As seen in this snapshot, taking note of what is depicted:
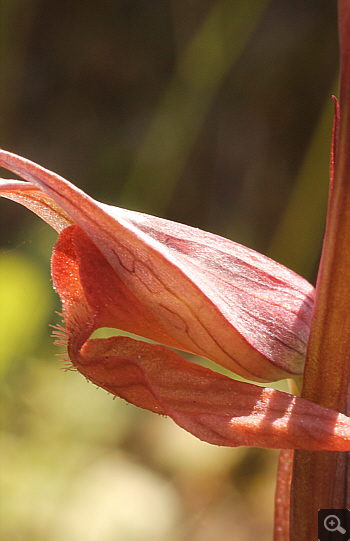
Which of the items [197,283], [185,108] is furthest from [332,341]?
[185,108]

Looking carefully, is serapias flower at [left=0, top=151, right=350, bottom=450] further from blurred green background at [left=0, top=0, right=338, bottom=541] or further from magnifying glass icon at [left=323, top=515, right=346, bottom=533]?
blurred green background at [left=0, top=0, right=338, bottom=541]

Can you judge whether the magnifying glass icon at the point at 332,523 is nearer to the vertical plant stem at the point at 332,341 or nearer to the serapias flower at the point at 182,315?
the vertical plant stem at the point at 332,341

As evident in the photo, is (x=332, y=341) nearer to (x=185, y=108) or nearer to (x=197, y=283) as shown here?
(x=197, y=283)

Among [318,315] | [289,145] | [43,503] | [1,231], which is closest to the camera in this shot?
[318,315]

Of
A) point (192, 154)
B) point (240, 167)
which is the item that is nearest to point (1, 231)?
point (192, 154)

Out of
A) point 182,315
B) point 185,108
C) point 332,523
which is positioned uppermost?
point 185,108

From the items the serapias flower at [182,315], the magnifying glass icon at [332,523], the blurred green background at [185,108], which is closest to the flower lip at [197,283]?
the serapias flower at [182,315]

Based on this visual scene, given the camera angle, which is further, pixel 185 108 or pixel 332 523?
pixel 185 108

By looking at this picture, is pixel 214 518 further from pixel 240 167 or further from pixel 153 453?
pixel 240 167
